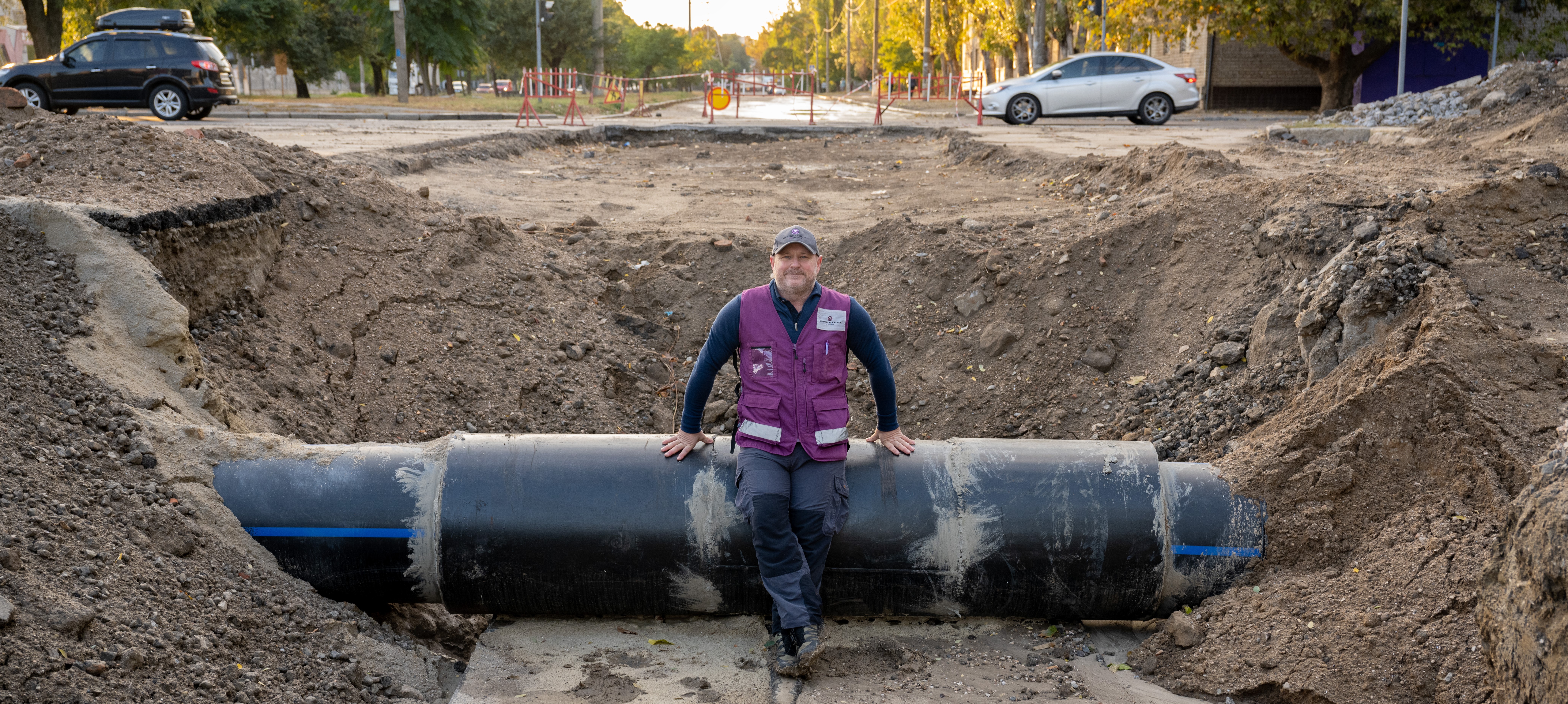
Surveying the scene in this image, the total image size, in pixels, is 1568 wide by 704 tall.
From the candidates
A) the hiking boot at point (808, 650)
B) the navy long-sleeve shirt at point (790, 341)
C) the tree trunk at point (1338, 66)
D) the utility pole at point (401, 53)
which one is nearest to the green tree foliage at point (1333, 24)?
the tree trunk at point (1338, 66)

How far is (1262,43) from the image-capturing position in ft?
74.4

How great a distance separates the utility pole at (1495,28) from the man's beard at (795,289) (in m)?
18.6

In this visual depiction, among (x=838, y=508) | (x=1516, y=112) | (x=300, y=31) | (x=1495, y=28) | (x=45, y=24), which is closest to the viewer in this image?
(x=838, y=508)

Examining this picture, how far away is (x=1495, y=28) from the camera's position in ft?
58.4

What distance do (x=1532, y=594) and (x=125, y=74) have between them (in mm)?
19152

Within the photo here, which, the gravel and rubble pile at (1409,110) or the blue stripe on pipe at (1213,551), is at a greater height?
the gravel and rubble pile at (1409,110)

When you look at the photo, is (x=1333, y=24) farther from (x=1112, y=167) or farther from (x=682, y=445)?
(x=682, y=445)

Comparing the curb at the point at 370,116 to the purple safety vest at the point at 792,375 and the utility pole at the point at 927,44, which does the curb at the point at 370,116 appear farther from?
the purple safety vest at the point at 792,375

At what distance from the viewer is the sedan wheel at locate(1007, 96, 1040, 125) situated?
18484mm

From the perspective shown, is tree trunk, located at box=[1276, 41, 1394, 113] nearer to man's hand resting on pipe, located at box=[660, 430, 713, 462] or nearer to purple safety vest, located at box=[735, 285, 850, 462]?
purple safety vest, located at box=[735, 285, 850, 462]

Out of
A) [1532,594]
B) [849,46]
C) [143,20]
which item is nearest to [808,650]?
[1532,594]

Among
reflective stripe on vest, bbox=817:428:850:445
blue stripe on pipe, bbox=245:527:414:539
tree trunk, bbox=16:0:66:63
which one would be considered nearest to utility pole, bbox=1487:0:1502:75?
reflective stripe on vest, bbox=817:428:850:445

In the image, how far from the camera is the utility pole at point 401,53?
26.2 m

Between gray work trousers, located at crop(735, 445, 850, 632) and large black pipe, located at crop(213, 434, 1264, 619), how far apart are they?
16 cm
